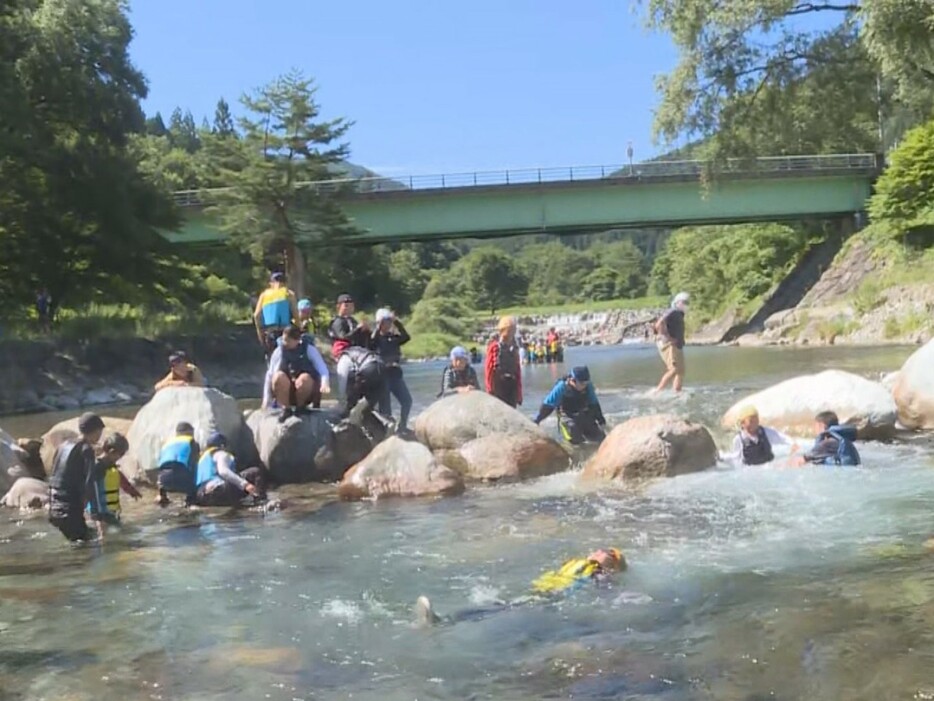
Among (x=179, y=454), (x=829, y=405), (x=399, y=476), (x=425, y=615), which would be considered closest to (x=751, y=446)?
(x=829, y=405)

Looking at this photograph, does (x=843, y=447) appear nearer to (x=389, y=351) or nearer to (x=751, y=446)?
(x=751, y=446)

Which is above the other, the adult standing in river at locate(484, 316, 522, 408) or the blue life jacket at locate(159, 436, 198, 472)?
the adult standing in river at locate(484, 316, 522, 408)

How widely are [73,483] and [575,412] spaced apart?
637 centimetres

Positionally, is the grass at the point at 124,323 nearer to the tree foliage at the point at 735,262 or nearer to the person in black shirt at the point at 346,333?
the person in black shirt at the point at 346,333

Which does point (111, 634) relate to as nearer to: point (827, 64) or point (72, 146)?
point (827, 64)

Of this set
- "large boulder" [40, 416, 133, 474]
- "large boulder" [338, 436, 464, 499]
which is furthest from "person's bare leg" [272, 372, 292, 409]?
"large boulder" [40, 416, 133, 474]

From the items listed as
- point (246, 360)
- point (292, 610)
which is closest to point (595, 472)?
point (292, 610)

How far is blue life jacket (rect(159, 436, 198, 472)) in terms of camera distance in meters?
11.0

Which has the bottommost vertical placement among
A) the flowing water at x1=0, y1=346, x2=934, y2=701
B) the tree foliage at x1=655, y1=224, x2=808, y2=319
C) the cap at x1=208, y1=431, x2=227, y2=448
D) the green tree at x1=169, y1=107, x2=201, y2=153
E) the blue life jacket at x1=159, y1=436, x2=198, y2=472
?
the flowing water at x1=0, y1=346, x2=934, y2=701

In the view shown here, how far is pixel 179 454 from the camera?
11008mm

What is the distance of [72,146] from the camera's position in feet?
106

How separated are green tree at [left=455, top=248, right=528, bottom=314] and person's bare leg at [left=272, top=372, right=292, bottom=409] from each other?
114m

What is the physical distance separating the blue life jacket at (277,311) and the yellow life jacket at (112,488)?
356 cm

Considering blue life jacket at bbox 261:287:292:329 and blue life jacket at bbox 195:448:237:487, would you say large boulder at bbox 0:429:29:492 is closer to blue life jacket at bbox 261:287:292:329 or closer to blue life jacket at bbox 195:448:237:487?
blue life jacket at bbox 195:448:237:487
